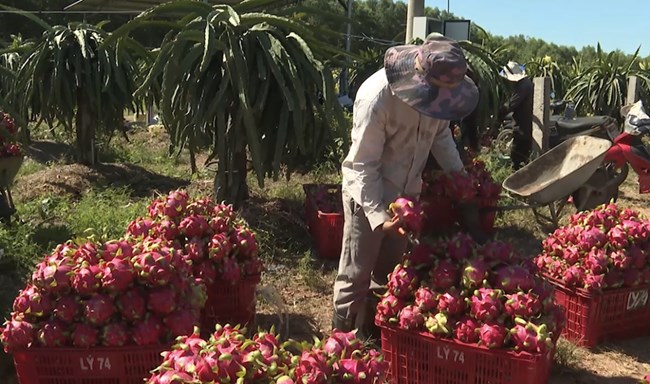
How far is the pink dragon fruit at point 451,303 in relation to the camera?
265 cm

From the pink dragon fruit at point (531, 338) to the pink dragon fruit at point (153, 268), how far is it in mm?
1414

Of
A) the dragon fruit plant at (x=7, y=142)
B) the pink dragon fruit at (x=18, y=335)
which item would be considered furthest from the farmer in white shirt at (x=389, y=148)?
the dragon fruit plant at (x=7, y=142)

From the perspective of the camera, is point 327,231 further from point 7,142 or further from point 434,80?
point 7,142

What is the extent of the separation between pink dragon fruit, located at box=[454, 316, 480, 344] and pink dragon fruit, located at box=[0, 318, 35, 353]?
5.52 ft

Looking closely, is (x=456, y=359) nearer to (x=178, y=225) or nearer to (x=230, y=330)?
(x=230, y=330)

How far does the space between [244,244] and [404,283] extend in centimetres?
103

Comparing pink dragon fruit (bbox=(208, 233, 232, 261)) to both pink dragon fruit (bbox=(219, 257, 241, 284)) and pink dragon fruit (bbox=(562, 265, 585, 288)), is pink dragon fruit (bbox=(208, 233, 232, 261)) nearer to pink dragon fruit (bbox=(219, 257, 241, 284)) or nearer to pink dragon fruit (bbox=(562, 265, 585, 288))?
pink dragon fruit (bbox=(219, 257, 241, 284))

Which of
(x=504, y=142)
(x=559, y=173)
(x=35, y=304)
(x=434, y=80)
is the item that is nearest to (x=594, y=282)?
(x=434, y=80)

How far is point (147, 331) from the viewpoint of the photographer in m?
2.37

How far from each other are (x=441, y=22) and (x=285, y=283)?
3553mm

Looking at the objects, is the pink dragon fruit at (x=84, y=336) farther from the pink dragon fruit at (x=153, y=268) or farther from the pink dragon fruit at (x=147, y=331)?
the pink dragon fruit at (x=153, y=268)

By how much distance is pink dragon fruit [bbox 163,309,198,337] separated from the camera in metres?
2.43

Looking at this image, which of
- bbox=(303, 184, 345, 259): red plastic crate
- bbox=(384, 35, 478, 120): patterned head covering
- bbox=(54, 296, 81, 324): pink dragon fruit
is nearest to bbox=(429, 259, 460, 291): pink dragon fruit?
bbox=(384, 35, 478, 120): patterned head covering

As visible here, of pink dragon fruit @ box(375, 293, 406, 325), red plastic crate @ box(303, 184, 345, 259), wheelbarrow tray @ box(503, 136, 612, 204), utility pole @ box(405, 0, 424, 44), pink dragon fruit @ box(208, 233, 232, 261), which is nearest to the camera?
pink dragon fruit @ box(375, 293, 406, 325)
